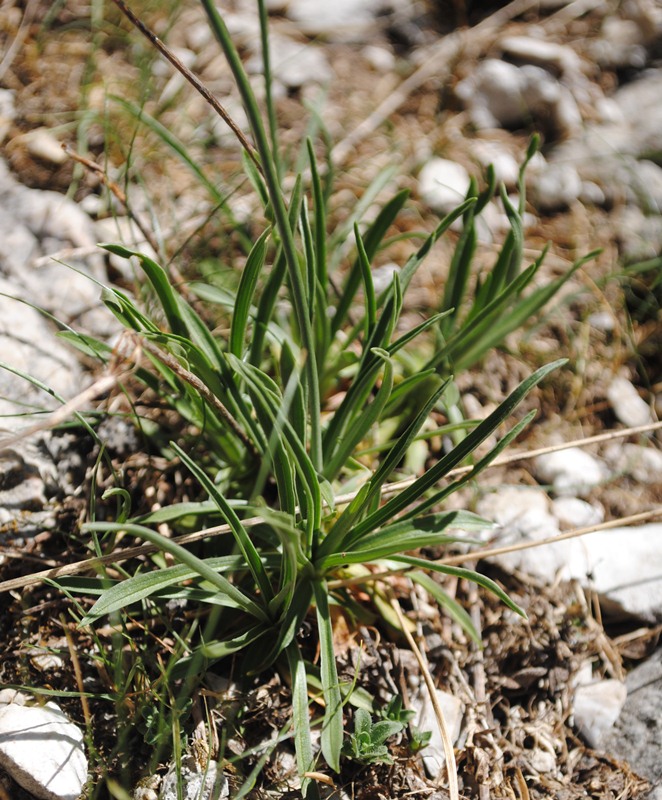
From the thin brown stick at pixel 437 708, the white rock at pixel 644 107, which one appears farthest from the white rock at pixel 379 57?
the thin brown stick at pixel 437 708

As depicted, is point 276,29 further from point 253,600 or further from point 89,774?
point 89,774

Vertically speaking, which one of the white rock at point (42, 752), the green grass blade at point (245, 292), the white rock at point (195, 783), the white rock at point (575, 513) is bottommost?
the white rock at point (42, 752)

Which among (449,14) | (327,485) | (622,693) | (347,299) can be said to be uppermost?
(449,14)

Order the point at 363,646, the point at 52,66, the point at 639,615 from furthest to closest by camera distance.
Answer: the point at 52,66 < the point at 639,615 < the point at 363,646

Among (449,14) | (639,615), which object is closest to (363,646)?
(639,615)

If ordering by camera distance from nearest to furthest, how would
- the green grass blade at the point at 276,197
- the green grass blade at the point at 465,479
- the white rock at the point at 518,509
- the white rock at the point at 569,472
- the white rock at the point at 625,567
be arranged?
the green grass blade at the point at 276,197
the green grass blade at the point at 465,479
the white rock at the point at 625,567
the white rock at the point at 518,509
the white rock at the point at 569,472

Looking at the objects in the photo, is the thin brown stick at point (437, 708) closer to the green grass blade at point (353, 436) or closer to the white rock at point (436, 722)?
the white rock at point (436, 722)

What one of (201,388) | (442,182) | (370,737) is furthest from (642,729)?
(442,182)

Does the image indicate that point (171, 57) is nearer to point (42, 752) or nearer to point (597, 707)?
point (42, 752)

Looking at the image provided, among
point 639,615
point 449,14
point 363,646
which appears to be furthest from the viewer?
point 449,14
